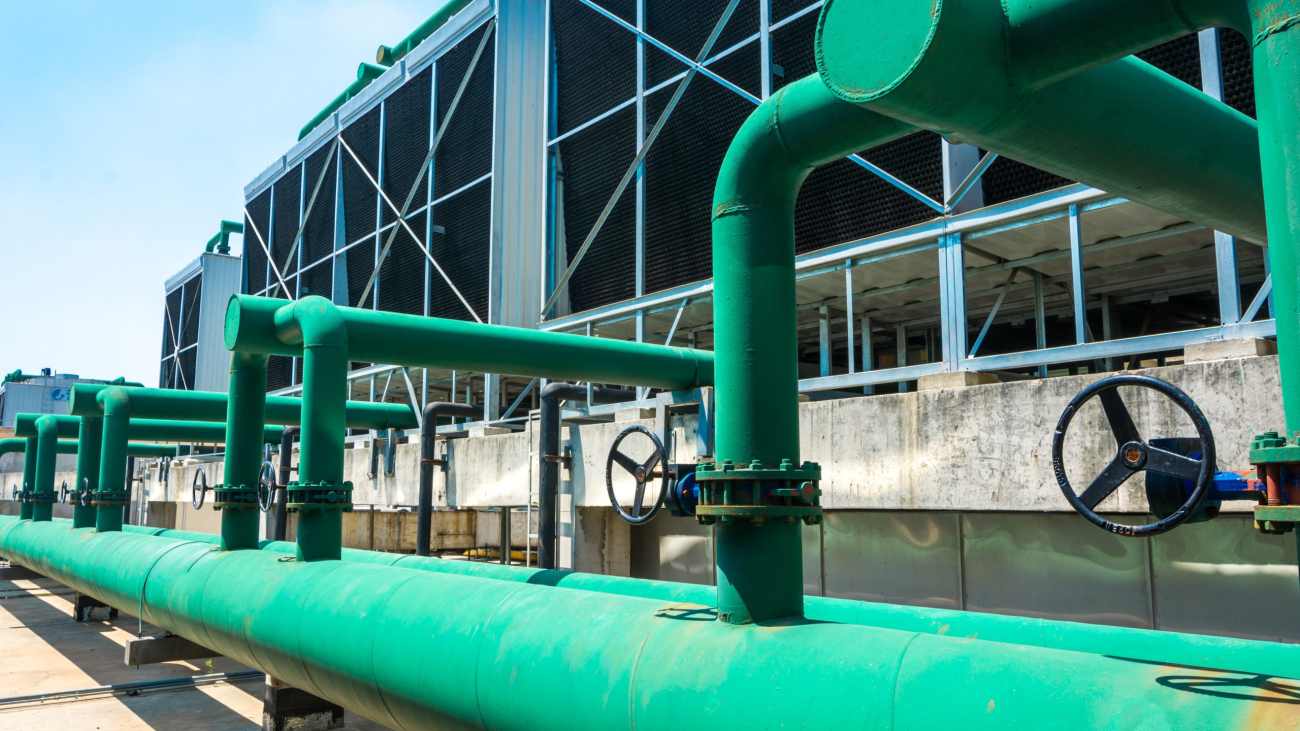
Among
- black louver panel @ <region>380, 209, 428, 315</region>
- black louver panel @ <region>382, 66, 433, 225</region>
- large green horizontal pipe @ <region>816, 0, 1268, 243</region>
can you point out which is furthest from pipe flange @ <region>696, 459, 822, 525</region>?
black louver panel @ <region>382, 66, 433, 225</region>

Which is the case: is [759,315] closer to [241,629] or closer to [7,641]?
[241,629]

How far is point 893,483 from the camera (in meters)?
8.23

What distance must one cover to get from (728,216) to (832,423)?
5.21 meters

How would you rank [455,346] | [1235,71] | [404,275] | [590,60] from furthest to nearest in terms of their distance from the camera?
1. [404,275]
2. [590,60]
3. [455,346]
4. [1235,71]

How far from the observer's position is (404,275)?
1962cm

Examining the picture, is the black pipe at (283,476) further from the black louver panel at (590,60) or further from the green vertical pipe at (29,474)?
the black louver panel at (590,60)

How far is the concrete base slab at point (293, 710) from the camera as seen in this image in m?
7.47

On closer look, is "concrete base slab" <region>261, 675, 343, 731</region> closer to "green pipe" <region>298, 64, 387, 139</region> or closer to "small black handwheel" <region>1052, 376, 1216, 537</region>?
"small black handwheel" <region>1052, 376, 1216, 537</region>

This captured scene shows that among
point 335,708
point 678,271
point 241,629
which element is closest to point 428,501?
point 678,271

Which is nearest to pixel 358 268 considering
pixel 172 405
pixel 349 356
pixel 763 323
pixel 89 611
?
pixel 172 405

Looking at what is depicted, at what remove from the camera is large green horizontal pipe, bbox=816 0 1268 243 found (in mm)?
2721

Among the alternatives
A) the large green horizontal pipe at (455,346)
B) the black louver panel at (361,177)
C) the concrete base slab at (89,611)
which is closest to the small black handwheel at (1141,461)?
the large green horizontal pipe at (455,346)

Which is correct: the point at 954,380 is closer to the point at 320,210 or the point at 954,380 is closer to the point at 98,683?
the point at 98,683

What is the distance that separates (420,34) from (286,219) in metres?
6.63
